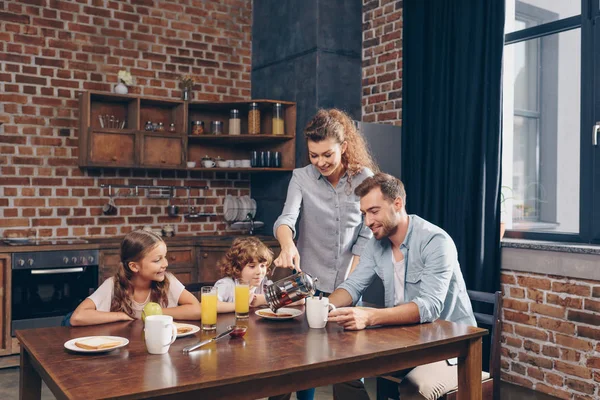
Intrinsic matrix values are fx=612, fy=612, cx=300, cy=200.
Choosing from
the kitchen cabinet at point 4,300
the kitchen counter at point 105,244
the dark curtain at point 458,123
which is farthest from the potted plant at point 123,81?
the dark curtain at point 458,123

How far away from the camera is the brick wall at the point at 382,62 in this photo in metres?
4.59

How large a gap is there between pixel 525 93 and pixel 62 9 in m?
3.40

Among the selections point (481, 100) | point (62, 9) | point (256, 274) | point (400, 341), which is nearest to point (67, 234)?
point (62, 9)

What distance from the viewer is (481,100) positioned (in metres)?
3.85

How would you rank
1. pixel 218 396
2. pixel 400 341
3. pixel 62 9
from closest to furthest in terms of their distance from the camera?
pixel 218 396, pixel 400 341, pixel 62 9

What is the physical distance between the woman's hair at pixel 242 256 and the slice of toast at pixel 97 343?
96 centimetres

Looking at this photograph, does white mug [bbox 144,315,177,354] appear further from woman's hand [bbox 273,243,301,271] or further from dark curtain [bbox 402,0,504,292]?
dark curtain [bbox 402,0,504,292]

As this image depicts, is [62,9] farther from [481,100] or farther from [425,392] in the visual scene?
[425,392]

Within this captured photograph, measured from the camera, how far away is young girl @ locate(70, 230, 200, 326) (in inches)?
90.4

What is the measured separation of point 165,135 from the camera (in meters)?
4.71

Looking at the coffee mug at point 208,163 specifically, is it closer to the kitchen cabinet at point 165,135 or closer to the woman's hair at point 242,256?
the kitchen cabinet at point 165,135

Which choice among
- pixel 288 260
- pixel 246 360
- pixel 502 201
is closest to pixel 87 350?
pixel 246 360

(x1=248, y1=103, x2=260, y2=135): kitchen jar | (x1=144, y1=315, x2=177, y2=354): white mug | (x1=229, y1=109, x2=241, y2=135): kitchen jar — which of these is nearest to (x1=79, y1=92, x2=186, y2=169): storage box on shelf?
(x1=229, y1=109, x2=241, y2=135): kitchen jar

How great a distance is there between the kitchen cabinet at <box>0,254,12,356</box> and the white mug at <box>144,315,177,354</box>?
2.61 metres
